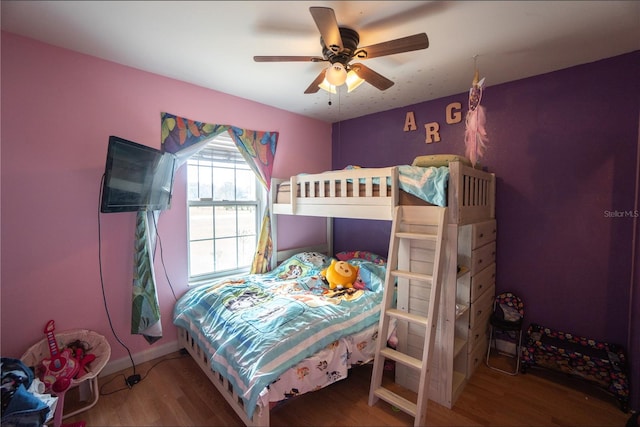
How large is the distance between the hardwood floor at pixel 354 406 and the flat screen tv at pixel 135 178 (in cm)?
135

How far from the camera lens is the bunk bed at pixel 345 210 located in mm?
1644

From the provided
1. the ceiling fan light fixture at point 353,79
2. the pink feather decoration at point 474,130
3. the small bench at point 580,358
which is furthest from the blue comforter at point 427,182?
the small bench at point 580,358

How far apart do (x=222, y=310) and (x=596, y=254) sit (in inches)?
116

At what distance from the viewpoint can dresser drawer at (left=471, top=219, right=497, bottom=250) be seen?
6.80 feet

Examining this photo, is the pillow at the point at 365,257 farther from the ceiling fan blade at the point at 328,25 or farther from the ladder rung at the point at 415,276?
the ceiling fan blade at the point at 328,25

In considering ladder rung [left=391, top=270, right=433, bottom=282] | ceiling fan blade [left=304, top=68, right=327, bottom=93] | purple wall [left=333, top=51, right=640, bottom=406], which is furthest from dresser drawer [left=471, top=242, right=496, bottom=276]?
ceiling fan blade [left=304, top=68, right=327, bottom=93]

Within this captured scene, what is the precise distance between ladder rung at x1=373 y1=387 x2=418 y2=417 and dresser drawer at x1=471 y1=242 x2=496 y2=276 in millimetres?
1008

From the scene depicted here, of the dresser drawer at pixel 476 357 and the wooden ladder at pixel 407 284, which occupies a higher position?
the wooden ladder at pixel 407 284

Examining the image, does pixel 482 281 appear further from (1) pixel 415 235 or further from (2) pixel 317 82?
(2) pixel 317 82

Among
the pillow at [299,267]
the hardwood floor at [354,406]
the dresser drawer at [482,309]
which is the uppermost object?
the pillow at [299,267]

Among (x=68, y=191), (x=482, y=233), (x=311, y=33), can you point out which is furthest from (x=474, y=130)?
(x=68, y=191)

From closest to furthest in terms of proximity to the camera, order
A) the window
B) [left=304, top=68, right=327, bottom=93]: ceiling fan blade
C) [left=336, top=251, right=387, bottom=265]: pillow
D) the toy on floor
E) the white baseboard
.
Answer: the toy on floor
[left=304, top=68, right=327, bottom=93]: ceiling fan blade
the white baseboard
the window
[left=336, top=251, right=387, bottom=265]: pillow

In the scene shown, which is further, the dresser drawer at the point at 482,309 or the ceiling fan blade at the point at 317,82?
the dresser drawer at the point at 482,309

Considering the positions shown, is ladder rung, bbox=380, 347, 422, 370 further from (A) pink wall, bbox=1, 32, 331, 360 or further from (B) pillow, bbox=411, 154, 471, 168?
(A) pink wall, bbox=1, 32, 331, 360
